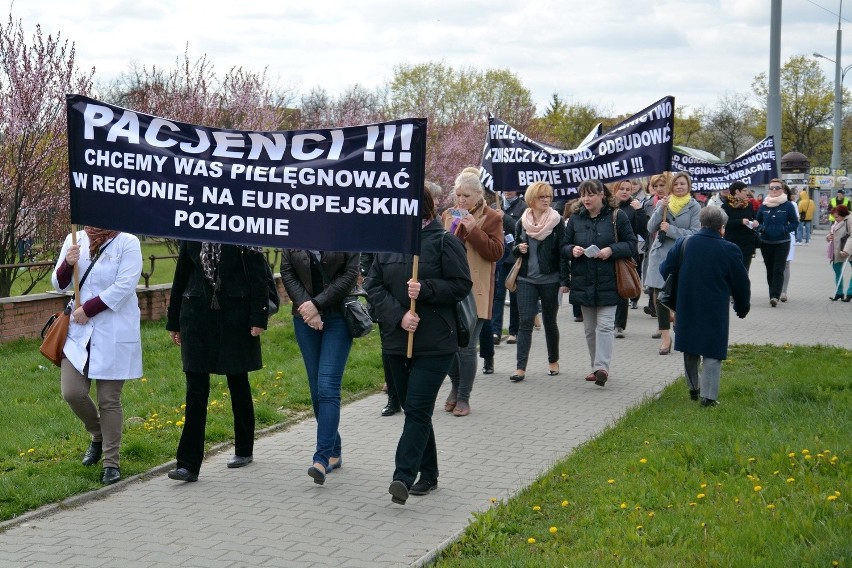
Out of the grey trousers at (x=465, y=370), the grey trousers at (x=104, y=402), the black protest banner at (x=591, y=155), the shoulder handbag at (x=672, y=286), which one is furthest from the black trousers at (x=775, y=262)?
the grey trousers at (x=104, y=402)

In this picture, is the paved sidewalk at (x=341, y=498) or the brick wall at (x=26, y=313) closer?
the paved sidewalk at (x=341, y=498)

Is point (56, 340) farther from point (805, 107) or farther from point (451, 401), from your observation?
point (805, 107)

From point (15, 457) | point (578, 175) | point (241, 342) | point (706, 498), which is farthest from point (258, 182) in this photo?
point (578, 175)

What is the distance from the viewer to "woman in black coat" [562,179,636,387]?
10.6 m

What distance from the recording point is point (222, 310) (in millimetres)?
7250

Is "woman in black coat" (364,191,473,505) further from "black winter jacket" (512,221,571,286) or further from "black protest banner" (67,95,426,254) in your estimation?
"black winter jacket" (512,221,571,286)

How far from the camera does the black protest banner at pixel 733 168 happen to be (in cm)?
1952

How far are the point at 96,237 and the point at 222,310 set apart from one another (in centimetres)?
90

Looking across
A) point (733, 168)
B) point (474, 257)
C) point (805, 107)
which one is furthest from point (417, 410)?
point (805, 107)

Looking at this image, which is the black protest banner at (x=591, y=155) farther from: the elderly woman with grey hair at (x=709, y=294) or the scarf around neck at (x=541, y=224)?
the elderly woman with grey hair at (x=709, y=294)

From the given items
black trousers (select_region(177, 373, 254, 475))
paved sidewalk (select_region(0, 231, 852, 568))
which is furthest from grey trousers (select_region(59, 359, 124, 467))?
black trousers (select_region(177, 373, 254, 475))

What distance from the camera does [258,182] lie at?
22.8 feet

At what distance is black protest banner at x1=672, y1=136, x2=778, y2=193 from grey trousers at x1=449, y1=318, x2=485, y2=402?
10.9 metres

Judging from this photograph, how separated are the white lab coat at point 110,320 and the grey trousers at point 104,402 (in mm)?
119
